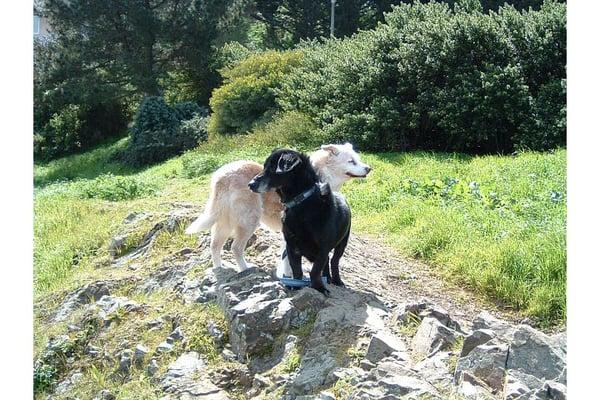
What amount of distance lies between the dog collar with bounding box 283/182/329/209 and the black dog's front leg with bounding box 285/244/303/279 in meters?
0.31

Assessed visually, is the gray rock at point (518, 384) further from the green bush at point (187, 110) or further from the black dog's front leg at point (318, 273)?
the green bush at point (187, 110)

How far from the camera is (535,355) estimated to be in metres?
3.46

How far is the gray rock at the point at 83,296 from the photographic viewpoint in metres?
5.74

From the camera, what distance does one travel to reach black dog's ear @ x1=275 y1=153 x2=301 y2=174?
4.27m

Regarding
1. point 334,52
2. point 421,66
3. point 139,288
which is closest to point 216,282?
point 139,288

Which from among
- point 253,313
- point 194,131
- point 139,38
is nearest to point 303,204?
point 253,313

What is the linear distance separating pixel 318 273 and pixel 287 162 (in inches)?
28.6

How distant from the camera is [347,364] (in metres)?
3.84

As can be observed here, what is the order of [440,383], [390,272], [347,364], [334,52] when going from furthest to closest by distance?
[334,52] → [390,272] → [347,364] → [440,383]

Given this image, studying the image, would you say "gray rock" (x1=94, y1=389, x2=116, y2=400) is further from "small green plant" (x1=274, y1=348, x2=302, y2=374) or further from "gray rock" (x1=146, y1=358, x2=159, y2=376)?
"small green plant" (x1=274, y1=348, x2=302, y2=374)

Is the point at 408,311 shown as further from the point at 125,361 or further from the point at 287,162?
the point at 125,361

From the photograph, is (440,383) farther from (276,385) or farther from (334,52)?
(334,52)
